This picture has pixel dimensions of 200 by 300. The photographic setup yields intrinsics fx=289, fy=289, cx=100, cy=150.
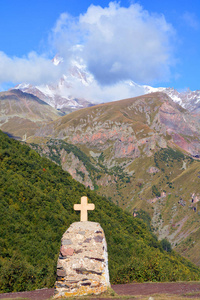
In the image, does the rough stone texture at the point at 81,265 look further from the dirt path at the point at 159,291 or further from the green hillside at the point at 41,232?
the green hillside at the point at 41,232

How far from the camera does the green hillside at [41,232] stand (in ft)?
153

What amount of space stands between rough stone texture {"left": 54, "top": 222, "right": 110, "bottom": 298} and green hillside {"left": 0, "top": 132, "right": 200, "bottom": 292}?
26227 millimetres

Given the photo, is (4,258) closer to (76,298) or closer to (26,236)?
(26,236)

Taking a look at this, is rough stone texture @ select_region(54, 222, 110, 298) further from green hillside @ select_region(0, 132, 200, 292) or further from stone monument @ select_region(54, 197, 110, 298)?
green hillside @ select_region(0, 132, 200, 292)

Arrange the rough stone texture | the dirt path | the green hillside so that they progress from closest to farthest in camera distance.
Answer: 1. the rough stone texture
2. the dirt path
3. the green hillside

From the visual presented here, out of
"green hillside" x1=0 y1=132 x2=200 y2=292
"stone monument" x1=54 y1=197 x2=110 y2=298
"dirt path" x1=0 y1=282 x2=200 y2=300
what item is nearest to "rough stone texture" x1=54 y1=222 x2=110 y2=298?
"stone monument" x1=54 y1=197 x2=110 y2=298

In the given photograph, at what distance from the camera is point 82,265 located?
62.5 feet

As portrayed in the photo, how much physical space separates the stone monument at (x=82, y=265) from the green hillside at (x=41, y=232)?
26.2 meters

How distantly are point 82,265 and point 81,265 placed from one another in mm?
66

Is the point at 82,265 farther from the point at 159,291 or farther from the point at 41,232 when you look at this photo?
the point at 41,232

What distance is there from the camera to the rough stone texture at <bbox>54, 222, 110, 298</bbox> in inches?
744

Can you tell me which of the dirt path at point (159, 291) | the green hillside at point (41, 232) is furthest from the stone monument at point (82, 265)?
the green hillside at point (41, 232)

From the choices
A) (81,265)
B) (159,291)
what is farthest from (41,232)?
(81,265)

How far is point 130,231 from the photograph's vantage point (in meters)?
122
